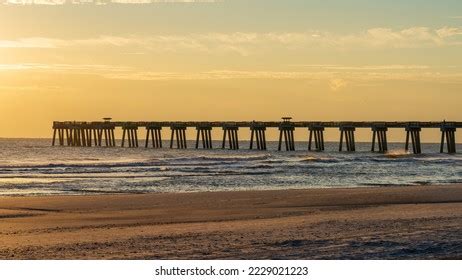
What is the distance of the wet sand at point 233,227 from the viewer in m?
13.1

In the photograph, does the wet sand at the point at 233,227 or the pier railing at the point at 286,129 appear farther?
the pier railing at the point at 286,129

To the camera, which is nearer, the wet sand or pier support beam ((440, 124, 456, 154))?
the wet sand

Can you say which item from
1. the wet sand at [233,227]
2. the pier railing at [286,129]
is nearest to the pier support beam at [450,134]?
the pier railing at [286,129]

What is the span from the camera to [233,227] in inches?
656

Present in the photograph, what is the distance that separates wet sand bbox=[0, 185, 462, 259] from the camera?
13062 mm

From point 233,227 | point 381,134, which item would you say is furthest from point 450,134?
point 233,227

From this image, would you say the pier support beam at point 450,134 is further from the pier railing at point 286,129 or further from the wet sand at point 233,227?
the wet sand at point 233,227

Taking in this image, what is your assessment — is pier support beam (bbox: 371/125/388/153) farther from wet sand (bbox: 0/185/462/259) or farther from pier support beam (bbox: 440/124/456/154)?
wet sand (bbox: 0/185/462/259)

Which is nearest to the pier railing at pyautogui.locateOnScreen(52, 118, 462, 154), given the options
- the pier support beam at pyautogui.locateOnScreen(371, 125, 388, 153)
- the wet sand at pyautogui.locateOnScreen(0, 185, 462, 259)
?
the pier support beam at pyautogui.locateOnScreen(371, 125, 388, 153)

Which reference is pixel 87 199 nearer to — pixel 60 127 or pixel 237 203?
pixel 237 203

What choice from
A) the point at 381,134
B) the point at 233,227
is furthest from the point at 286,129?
the point at 233,227

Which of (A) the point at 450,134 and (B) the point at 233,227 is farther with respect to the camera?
(A) the point at 450,134

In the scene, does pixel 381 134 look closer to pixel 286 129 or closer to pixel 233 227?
pixel 286 129
